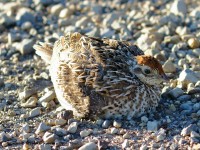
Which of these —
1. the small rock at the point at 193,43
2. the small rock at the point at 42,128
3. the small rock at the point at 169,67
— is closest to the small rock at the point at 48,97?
the small rock at the point at 42,128

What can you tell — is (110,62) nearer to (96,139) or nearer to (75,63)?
(75,63)

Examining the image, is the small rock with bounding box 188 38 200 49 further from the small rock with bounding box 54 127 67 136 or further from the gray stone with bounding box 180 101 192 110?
the small rock with bounding box 54 127 67 136

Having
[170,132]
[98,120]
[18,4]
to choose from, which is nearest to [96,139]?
[98,120]

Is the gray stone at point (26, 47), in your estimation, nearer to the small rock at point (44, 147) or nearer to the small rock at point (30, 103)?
the small rock at point (30, 103)

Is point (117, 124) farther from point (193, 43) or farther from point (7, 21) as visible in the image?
point (7, 21)

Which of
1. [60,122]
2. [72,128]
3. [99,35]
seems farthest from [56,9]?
[72,128]

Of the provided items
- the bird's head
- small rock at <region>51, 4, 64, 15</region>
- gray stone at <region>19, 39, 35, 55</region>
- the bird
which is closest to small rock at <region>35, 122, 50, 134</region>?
the bird

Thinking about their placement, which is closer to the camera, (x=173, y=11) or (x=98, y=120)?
(x=98, y=120)
